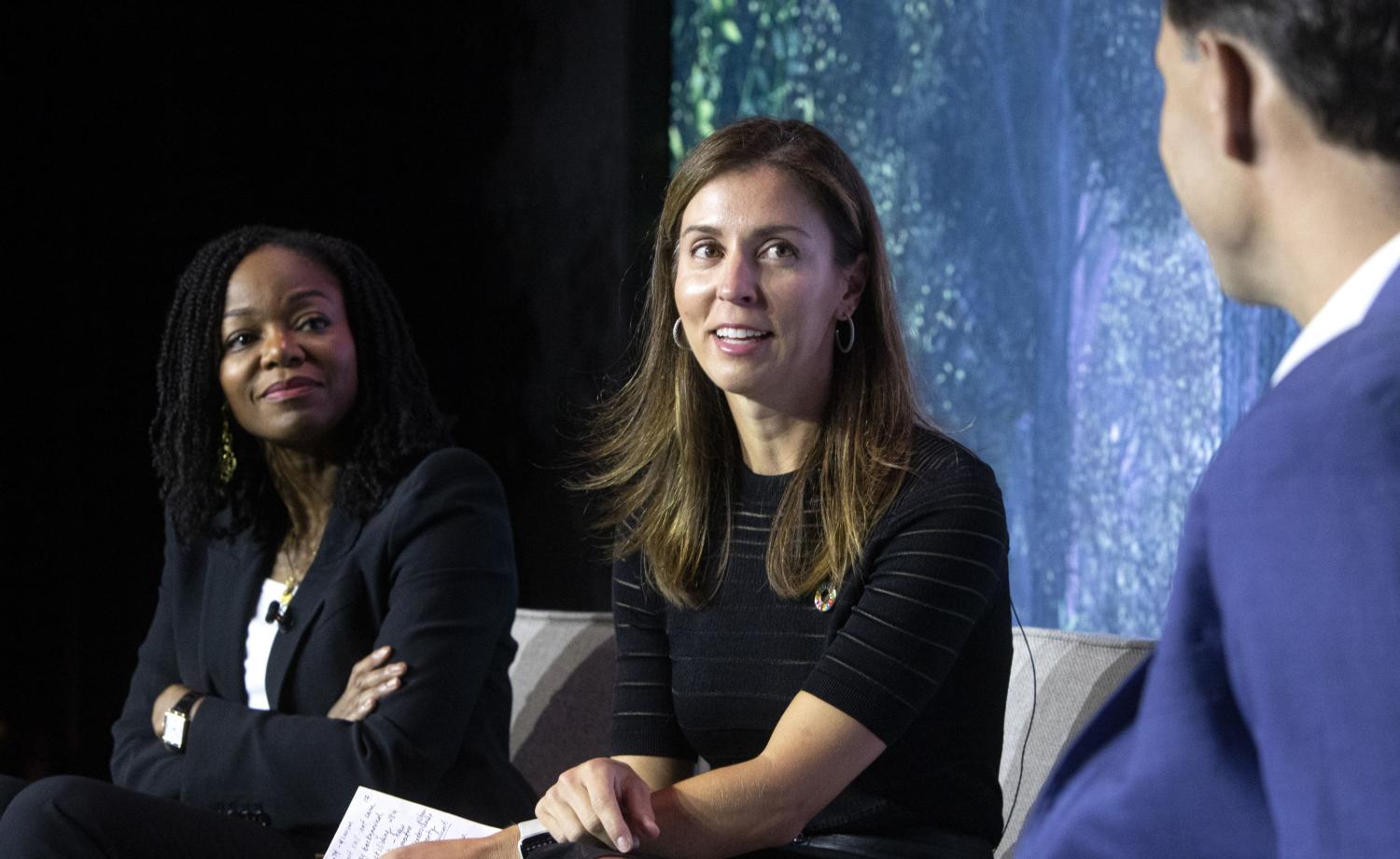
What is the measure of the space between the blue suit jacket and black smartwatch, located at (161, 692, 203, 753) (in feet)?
5.83

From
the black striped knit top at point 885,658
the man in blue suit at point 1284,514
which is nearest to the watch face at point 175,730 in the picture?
the black striped knit top at point 885,658

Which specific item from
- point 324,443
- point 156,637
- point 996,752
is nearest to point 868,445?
point 996,752

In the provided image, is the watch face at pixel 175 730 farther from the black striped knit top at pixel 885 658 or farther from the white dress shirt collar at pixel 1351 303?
the white dress shirt collar at pixel 1351 303

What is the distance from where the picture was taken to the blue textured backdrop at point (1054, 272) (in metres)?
2.96

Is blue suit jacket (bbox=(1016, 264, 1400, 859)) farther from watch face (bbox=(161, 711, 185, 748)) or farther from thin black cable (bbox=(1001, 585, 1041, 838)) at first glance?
watch face (bbox=(161, 711, 185, 748))

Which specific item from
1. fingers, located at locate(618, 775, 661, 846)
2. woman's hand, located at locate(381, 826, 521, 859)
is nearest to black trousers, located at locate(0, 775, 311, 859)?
woman's hand, located at locate(381, 826, 521, 859)

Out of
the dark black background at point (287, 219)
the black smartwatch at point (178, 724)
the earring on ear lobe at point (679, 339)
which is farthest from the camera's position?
the dark black background at point (287, 219)

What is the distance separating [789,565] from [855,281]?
37 cm

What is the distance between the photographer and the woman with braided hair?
1991 mm

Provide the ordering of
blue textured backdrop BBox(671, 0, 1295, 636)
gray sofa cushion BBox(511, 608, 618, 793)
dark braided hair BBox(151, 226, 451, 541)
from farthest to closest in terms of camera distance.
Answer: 1. blue textured backdrop BBox(671, 0, 1295, 636)
2. gray sofa cushion BBox(511, 608, 618, 793)
3. dark braided hair BBox(151, 226, 451, 541)

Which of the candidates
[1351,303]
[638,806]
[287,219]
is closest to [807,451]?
[638,806]

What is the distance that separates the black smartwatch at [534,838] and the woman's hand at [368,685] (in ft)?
1.95

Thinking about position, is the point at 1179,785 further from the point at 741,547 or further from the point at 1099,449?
the point at 1099,449

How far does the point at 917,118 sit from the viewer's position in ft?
11.0
